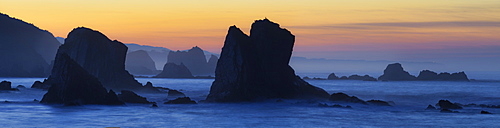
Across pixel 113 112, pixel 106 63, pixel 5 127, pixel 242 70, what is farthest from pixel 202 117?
pixel 106 63

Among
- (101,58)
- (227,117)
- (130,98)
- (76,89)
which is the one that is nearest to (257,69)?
(130,98)

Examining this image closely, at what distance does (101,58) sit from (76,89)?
159 ft

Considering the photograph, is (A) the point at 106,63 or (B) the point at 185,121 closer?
(B) the point at 185,121

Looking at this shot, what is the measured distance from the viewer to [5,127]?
41906 millimetres

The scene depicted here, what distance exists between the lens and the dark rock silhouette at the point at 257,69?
73438 millimetres

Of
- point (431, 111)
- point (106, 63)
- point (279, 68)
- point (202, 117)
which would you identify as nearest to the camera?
point (202, 117)

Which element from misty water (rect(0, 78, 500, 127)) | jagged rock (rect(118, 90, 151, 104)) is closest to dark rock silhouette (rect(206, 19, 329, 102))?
misty water (rect(0, 78, 500, 127))

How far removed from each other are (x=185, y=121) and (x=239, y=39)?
29.6 meters

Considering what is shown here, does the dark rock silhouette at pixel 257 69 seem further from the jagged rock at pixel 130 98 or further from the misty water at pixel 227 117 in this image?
the jagged rock at pixel 130 98

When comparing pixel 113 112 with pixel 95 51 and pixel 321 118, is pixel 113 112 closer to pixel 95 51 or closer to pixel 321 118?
pixel 321 118

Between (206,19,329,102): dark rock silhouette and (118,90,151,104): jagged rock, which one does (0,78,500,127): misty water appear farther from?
(206,19,329,102): dark rock silhouette

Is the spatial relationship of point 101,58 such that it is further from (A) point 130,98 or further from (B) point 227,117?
(B) point 227,117

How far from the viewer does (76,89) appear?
6438 cm

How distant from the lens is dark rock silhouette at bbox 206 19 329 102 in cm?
7344
